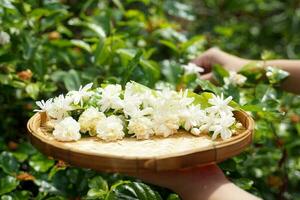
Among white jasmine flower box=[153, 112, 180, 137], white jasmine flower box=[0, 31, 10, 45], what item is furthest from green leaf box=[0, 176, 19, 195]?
white jasmine flower box=[153, 112, 180, 137]

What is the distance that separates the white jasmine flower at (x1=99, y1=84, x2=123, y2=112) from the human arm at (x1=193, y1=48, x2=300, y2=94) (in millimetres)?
535

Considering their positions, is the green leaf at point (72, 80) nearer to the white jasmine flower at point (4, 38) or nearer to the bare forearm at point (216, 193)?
the white jasmine flower at point (4, 38)

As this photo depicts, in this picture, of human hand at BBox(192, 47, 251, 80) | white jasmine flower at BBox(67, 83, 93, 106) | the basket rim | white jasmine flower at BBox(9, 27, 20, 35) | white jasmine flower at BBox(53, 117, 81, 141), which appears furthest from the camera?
white jasmine flower at BBox(9, 27, 20, 35)

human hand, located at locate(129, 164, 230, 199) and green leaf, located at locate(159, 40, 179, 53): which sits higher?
human hand, located at locate(129, 164, 230, 199)

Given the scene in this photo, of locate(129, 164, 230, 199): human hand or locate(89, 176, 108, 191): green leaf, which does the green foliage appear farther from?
locate(129, 164, 230, 199): human hand

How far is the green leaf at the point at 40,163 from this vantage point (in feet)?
5.00

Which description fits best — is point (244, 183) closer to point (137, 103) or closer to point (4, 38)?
point (137, 103)

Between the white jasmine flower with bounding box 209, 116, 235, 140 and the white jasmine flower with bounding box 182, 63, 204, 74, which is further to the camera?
the white jasmine flower with bounding box 182, 63, 204, 74

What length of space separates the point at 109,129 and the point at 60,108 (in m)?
0.13

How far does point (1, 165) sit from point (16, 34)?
1.51ft

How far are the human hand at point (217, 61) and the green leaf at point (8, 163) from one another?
0.58 metres

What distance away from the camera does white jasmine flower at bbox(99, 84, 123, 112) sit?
1.09m

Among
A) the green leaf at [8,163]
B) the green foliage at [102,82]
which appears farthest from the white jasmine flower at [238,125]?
the green leaf at [8,163]

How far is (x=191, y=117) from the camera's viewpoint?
1060mm
